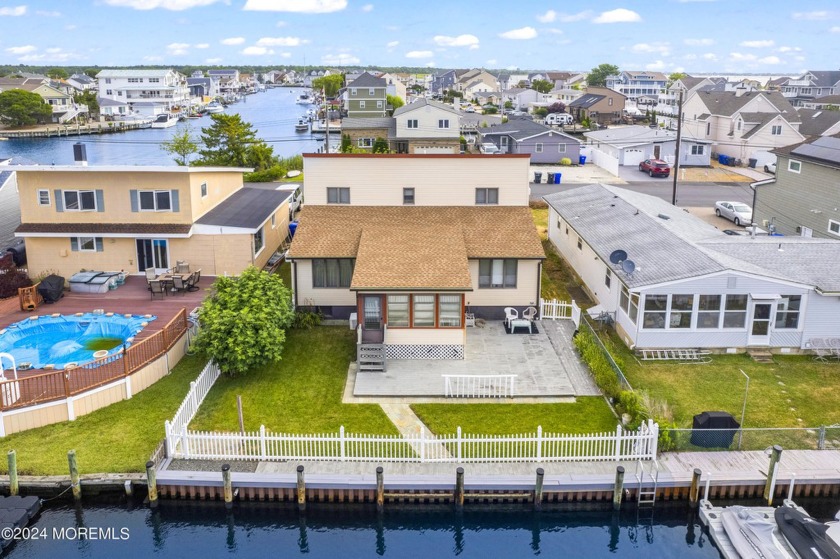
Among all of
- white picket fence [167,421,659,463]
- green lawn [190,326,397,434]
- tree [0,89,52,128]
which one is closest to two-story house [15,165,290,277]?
green lawn [190,326,397,434]

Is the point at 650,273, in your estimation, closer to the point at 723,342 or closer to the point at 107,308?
the point at 723,342

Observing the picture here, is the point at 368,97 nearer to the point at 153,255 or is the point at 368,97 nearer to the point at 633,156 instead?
the point at 633,156

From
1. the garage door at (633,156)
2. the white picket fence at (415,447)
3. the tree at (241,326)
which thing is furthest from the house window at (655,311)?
the garage door at (633,156)

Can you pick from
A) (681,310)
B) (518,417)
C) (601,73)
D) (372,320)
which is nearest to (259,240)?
(372,320)

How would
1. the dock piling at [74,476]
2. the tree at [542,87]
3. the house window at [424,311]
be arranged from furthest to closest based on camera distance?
1. the tree at [542,87]
2. the house window at [424,311]
3. the dock piling at [74,476]

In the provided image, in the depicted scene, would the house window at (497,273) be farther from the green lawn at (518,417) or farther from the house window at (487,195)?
→ the green lawn at (518,417)

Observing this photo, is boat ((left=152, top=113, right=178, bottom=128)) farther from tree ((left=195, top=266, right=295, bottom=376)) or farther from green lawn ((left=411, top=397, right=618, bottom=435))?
green lawn ((left=411, top=397, right=618, bottom=435))
